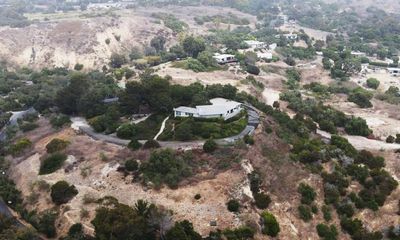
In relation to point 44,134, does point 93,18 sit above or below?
below

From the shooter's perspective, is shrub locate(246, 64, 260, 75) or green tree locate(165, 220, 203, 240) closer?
green tree locate(165, 220, 203, 240)

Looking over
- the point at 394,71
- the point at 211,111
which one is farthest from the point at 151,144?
the point at 394,71

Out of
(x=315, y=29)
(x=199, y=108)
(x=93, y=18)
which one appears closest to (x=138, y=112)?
(x=199, y=108)

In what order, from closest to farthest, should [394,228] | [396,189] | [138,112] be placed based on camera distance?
[394,228], [396,189], [138,112]

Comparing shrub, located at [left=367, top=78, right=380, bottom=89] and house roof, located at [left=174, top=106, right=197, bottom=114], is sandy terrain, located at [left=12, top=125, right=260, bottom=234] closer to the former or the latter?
house roof, located at [left=174, top=106, right=197, bottom=114]

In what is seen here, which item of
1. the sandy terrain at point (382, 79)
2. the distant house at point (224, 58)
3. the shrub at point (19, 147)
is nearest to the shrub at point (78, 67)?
the distant house at point (224, 58)

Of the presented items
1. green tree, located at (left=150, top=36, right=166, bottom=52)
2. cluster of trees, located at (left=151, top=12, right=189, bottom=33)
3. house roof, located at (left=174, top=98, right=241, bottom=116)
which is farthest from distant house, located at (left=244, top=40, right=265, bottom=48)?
house roof, located at (left=174, top=98, right=241, bottom=116)

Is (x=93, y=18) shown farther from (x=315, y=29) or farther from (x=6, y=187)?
(x=6, y=187)

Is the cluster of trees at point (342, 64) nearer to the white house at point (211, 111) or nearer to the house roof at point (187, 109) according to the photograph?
the white house at point (211, 111)
